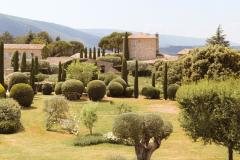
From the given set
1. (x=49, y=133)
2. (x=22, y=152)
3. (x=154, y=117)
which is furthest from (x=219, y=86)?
(x=49, y=133)

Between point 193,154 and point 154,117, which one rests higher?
point 154,117

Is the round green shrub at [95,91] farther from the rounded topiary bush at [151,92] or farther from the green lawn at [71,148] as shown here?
the green lawn at [71,148]

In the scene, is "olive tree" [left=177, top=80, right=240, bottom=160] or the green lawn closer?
"olive tree" [left=177, top=80, right=240, bottom=160]

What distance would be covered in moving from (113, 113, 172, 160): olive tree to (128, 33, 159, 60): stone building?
72912 millimetres

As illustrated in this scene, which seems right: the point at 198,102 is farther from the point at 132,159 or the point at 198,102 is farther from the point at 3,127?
the point at 3,127

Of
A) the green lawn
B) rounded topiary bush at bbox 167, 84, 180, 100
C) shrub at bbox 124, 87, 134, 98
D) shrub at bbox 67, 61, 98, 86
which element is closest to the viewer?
the green lawn

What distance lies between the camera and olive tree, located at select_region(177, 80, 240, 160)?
21.1 metres

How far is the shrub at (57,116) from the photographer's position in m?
34.0

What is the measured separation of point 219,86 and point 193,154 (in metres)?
5.79

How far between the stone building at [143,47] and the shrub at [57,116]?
200ft

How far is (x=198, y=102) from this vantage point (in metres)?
22.3

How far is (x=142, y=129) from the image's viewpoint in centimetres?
2225

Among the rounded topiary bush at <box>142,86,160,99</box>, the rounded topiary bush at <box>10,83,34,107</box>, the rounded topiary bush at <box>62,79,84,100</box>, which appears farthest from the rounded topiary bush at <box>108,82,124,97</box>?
the rounded topiary bush at <box>10,83,34,107</box>

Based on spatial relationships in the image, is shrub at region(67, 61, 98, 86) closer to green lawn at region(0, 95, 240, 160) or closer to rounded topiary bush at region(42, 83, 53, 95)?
rounded topiary bush at region(42, 83, 53, 95)
